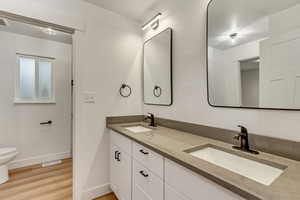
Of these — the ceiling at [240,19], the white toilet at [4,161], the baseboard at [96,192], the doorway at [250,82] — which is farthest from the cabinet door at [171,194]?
the white toilet at [4,161]

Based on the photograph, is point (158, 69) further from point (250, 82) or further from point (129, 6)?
point (250, 82)

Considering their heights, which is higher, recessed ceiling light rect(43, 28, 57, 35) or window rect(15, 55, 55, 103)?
recessed ceiling light rect(43, 28, 57, 35)

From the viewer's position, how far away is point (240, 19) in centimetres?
106

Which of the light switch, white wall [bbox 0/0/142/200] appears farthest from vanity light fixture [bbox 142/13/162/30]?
the light switch

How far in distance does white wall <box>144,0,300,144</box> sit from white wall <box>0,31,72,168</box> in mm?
2086

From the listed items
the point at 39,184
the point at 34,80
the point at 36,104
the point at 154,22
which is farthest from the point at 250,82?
the point at 34,80

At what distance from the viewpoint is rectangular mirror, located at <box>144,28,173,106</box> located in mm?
1717

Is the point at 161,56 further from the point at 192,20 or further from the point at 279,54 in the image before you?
the point at 279,54

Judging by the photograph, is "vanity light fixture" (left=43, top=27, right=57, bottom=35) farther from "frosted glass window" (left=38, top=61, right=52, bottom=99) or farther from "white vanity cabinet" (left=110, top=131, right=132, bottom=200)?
"white vanity cabinet" (left=110, top=131, right=132, bottom=200)

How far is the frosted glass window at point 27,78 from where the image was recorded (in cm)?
255

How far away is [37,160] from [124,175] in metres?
2.10

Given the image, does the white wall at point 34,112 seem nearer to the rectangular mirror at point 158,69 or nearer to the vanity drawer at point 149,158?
the rectangular mirror at point 158,69

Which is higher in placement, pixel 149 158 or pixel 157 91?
pixel 157 91

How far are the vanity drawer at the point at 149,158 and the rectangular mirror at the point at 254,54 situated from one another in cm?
66
